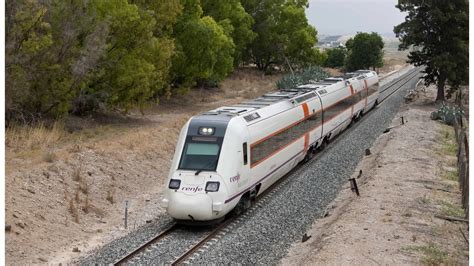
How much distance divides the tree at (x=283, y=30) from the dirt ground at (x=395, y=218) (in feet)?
126

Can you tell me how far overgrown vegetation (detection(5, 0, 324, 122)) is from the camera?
2269cm

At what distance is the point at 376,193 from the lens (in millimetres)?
18547

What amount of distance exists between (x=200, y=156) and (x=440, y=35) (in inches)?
1335

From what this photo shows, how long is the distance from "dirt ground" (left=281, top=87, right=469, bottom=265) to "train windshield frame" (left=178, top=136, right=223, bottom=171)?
329 centimetres

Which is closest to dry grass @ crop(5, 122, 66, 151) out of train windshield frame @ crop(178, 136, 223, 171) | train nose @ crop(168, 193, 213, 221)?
train windshield frame @ crop(178, 136, 223, 171)

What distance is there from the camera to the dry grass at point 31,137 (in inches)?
856

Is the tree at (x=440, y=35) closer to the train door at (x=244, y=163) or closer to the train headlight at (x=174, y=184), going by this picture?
the train door at (x=244, y=163)

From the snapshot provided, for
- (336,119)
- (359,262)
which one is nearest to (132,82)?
(336,119)

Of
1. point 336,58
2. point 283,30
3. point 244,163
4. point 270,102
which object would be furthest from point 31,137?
point 336,58

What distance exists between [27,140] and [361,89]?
2119 centimetres

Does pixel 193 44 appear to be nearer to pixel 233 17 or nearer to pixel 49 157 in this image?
pixel 233 17

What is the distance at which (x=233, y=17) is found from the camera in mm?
52656

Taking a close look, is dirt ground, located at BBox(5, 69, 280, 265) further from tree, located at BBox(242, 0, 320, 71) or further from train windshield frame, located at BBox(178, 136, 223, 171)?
tree, located at BBox(242, 0, 320, 71)

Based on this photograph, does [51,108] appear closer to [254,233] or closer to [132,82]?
[132,82]
